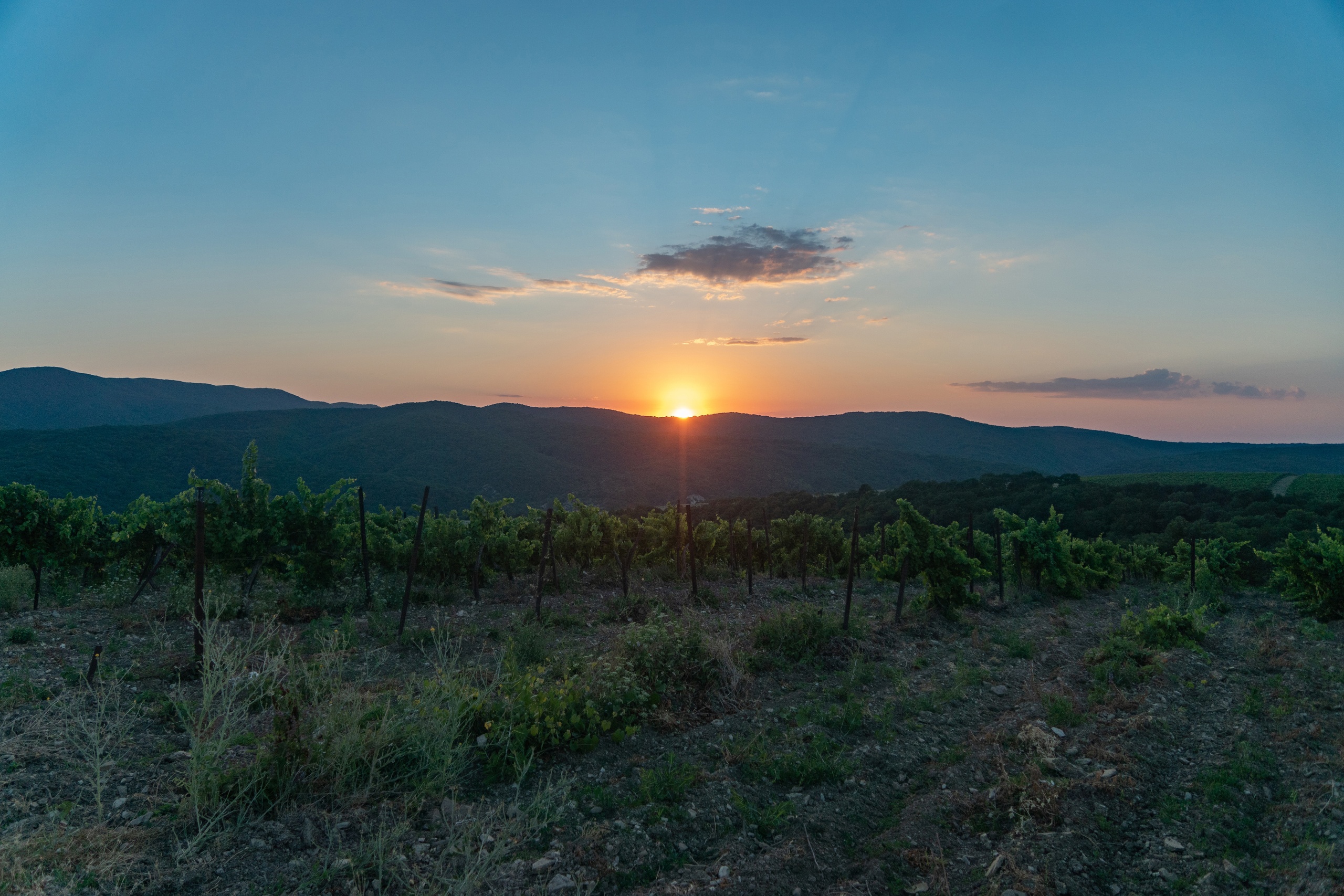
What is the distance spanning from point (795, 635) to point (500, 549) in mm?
8147

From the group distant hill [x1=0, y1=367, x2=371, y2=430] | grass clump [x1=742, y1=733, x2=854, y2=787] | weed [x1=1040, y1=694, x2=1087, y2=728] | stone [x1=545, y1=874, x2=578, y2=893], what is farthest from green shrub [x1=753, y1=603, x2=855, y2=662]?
distant hill [x1=0, y1=367, x2=371, y2=430]

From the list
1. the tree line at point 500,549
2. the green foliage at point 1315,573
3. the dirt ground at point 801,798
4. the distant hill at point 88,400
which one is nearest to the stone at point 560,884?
the dirt ground at point 801,798

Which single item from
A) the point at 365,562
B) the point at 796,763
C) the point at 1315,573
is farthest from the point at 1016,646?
the point at 365,562

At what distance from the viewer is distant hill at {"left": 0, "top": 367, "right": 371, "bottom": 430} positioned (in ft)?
366

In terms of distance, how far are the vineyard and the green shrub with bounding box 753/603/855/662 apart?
0.06 meters

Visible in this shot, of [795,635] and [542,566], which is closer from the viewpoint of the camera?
[795,635]

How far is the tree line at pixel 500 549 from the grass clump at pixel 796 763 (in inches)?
229

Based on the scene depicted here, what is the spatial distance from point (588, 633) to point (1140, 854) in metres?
8.27

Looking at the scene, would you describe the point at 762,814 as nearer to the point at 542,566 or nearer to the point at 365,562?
the point at 542,566

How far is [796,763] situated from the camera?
6.14 metres

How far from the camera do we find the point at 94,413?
119m

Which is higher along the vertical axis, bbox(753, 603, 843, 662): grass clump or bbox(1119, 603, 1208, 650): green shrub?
bbox(753, 603, 843, 662): grass clump

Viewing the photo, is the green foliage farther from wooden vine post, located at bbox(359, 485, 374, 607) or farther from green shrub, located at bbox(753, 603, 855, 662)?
wooden vine post, located at bbox(359, 485, 374, 607)

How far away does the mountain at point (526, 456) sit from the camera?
63312 millimetres
